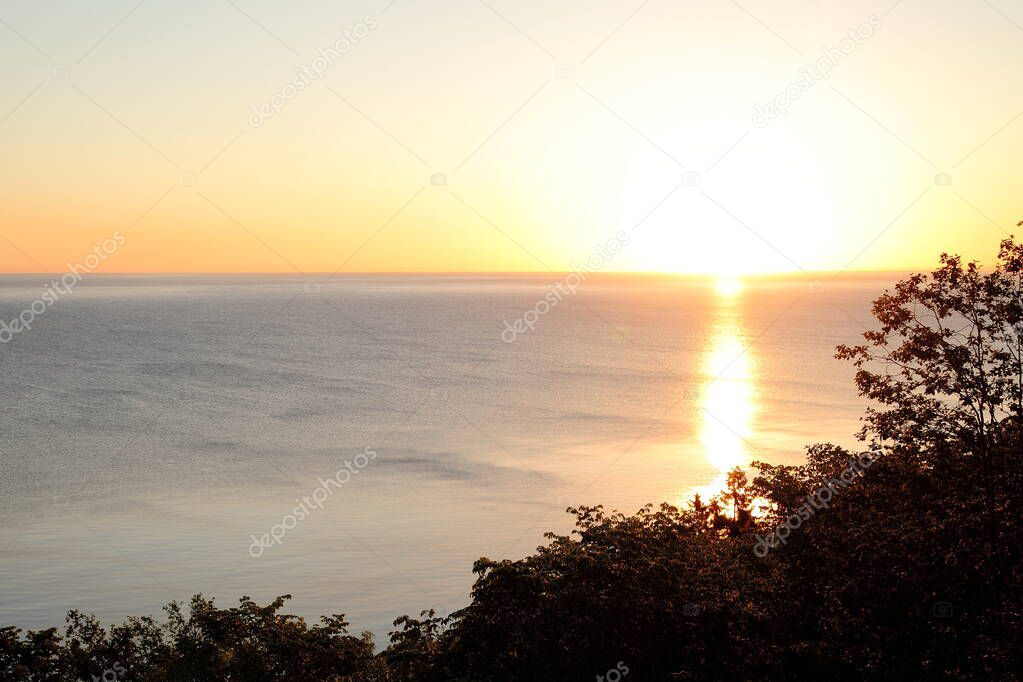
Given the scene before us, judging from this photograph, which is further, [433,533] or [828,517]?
[433,533]

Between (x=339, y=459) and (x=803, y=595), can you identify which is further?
(x=339, y=459)

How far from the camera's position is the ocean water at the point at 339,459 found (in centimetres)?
5184

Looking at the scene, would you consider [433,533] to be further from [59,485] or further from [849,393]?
[849,393]

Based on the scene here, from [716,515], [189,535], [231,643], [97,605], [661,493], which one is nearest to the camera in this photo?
[231,643]

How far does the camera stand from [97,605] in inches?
1866

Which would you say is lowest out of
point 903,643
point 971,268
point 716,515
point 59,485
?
point 903,643

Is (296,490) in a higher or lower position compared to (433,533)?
higher

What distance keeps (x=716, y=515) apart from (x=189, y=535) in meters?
34.3

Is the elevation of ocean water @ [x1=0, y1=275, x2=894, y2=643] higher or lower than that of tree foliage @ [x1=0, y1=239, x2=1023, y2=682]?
higher

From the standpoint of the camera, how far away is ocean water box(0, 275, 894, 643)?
5184 cm

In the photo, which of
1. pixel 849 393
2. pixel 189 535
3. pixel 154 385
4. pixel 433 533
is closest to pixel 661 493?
pixel 433 533

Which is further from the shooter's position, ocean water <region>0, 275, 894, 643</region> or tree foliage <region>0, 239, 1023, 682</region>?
ocean water <region>0, 275, 894, 643</region>

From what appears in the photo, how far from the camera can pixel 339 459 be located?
8188cm

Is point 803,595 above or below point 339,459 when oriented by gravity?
below
